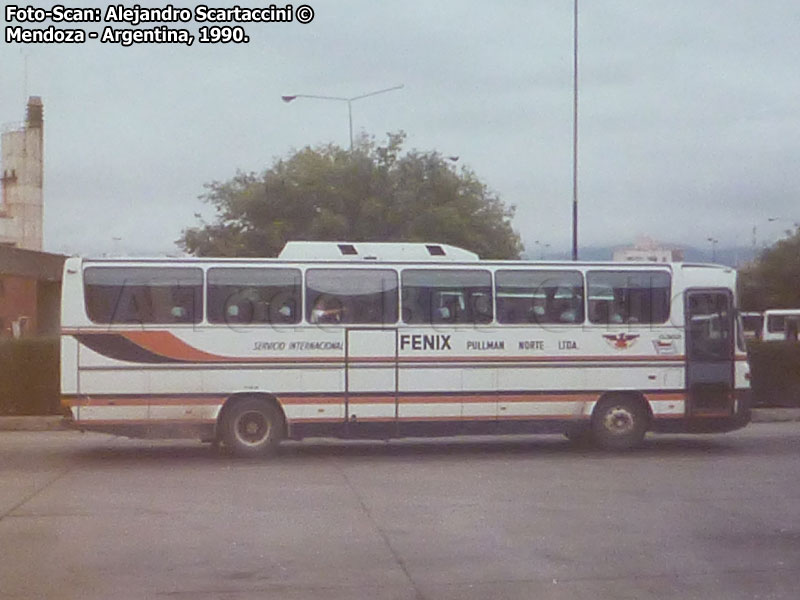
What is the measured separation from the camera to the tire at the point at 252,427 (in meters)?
16.6

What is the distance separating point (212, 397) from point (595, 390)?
5514mm

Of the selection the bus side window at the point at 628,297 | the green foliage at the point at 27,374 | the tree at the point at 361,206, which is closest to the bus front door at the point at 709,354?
the bus side window at the point at 628,297

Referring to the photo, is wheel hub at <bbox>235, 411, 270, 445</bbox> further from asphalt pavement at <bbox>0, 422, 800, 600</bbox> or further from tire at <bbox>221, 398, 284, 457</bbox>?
asphalt pavement at <bbox>0, 422, 800, 600</bbox>

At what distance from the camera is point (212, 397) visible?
16.6 metres

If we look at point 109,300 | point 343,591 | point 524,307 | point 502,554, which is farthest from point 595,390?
point 343,591

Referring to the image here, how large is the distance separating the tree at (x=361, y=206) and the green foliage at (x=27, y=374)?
47.2 ft

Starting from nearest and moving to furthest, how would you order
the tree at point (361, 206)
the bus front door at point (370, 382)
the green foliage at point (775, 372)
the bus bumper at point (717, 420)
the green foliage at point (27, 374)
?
the bus front door at point (370, 382)
the bus bumper at point (717, 420)
the green foliage at point (27, 374)
the green foliage at point (775, 372)
the tree at point (361, 206)

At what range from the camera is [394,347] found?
17.0 metres

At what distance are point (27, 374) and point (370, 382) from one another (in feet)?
27.0

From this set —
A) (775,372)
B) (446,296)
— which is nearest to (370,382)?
(446,296)

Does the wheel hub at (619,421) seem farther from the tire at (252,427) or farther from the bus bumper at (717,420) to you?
the tire at (252,427)

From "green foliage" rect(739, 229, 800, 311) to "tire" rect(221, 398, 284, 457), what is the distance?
5339 cm

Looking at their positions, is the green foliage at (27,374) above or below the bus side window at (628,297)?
below

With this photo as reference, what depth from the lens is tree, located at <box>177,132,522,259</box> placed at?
118ft
